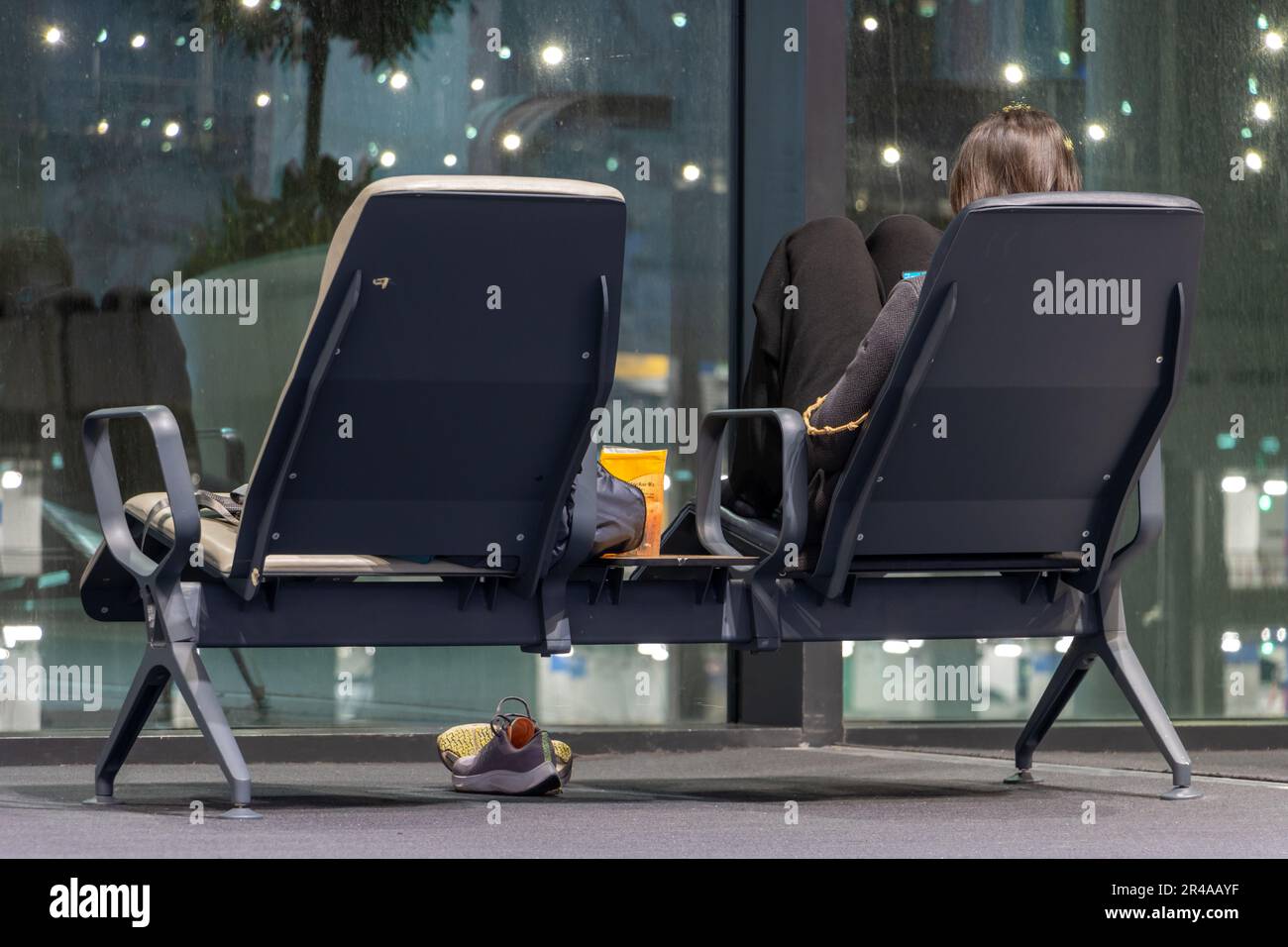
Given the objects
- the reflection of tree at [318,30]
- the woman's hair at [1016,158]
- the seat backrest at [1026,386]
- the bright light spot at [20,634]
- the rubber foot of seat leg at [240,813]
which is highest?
the reflection of tree at [318,30]

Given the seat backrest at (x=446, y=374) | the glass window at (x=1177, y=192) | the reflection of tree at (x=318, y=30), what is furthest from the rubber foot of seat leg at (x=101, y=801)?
the glass window at (x=1177, y=192)

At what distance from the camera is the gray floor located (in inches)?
113

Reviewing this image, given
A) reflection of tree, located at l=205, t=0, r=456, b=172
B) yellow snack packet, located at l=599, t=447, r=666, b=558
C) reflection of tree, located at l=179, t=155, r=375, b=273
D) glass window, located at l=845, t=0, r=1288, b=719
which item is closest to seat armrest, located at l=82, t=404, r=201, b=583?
yellow snack packet, located at l=599, t=447, r=666, b=558

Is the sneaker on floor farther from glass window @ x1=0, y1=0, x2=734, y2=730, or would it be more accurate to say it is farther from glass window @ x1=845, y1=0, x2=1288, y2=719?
glass window @ x1=845, y1=0, x2=1288, y2=719

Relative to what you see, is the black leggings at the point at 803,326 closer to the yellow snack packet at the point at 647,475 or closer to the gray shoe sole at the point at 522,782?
the yellow snack packet at the point at 647,475

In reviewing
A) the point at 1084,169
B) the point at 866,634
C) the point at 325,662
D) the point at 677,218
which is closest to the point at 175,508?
the point at 866,634

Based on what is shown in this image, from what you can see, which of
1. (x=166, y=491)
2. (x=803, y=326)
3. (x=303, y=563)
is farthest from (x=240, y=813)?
(x=803, y=326)

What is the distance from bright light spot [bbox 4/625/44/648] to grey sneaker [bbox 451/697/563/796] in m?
1.83

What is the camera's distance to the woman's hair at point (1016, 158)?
12.4 ft

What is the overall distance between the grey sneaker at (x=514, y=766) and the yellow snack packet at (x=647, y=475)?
1.90ft

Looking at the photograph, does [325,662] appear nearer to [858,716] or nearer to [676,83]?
[858,716]

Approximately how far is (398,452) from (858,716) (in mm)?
2776

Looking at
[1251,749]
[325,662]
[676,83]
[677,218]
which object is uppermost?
[676,83]
